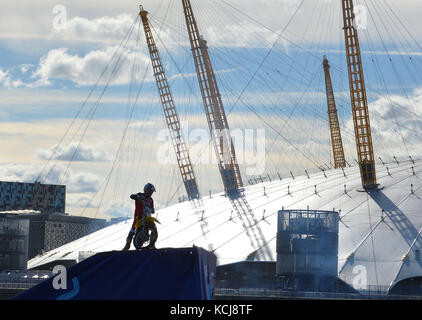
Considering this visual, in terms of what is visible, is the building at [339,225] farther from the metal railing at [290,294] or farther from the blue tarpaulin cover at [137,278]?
the blue tarpaulin cover at [137,278]

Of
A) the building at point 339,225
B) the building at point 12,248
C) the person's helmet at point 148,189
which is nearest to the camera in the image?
the person's helmet at point 148,189

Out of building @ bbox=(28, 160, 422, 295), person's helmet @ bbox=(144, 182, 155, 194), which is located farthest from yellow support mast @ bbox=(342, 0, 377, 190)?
person's helmet @ bbox=(144, 182, 155, 194)

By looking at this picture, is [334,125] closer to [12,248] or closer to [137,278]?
[12,248]

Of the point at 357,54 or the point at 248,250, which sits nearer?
the point at 248,250

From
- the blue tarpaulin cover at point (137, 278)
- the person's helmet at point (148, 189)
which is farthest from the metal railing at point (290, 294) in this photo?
the blue tarpaulin cover at point (137, 278)

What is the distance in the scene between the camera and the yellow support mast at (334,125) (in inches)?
7042

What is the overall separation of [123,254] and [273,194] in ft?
260

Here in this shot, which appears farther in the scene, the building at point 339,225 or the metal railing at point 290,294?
the building at point 339,225

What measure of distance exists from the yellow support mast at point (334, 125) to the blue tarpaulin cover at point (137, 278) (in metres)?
148

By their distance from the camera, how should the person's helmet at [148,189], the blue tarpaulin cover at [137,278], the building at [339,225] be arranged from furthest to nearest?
the building at [339,225] → the person's helmet at [148,189] → the blue tarpaulin cover at [137,278]

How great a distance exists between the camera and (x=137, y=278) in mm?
33625
